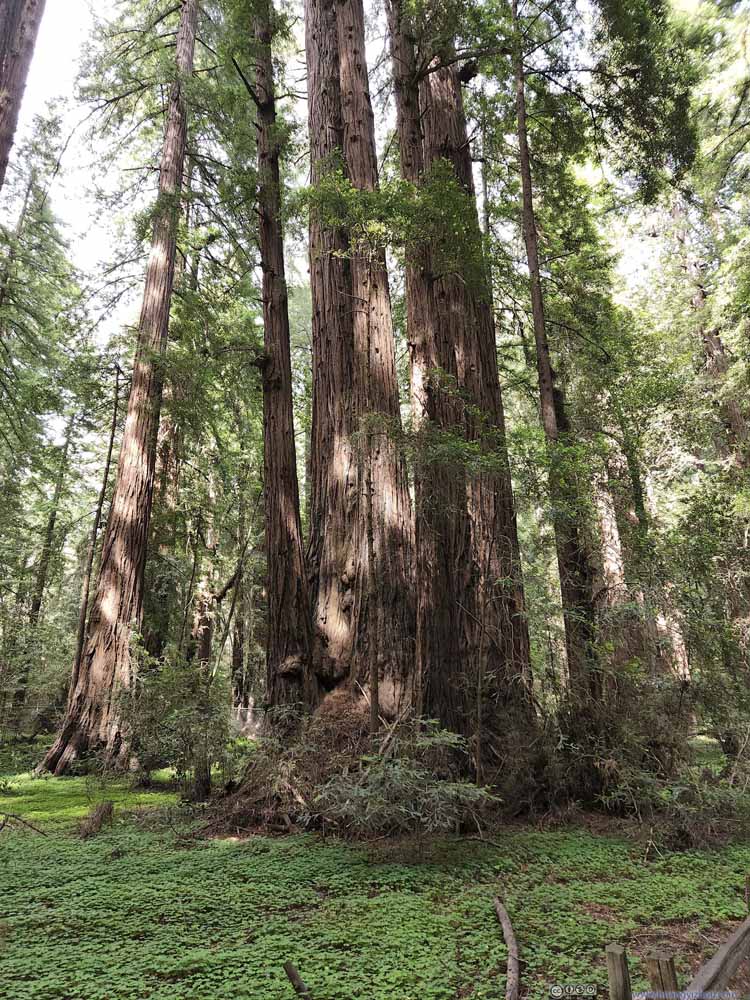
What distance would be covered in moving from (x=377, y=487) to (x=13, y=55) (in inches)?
171

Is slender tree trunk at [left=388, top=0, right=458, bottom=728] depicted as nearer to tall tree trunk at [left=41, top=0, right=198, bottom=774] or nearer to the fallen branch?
the fallen branch

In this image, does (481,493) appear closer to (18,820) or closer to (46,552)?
(18,820)

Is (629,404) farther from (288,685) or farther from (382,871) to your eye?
(382,871)

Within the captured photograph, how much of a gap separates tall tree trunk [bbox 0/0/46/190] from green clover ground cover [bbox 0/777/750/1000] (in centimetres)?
485

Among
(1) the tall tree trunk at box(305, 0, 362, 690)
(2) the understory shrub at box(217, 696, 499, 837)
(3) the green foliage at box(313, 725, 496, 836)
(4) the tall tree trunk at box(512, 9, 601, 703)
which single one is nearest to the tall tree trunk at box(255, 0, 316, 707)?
Result: (1) the tall tree trunk at box(305, 0, 362, 690)

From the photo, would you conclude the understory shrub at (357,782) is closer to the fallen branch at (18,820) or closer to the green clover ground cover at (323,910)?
the green clover ground cover at (323,910)

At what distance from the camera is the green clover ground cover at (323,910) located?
8.04 feet

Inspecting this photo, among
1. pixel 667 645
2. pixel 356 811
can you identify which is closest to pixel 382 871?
pixel 356 811

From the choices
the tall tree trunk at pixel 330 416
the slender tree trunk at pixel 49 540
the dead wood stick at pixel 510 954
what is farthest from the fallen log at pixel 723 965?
the slender tree trunk at pixel 49 540

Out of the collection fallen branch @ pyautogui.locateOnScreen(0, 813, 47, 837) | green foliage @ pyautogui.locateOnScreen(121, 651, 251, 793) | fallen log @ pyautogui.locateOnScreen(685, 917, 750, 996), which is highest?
green foliage @ pyautogui.locateOnScreen(121, 651, 251, 793)

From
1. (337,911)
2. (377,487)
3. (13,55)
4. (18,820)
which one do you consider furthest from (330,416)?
(337,911)

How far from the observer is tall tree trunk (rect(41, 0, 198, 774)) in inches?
299

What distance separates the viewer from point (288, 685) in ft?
18.4

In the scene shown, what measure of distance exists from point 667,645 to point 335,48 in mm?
8240
